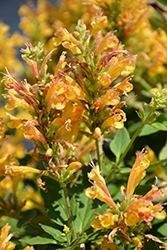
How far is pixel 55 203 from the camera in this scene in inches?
24.8

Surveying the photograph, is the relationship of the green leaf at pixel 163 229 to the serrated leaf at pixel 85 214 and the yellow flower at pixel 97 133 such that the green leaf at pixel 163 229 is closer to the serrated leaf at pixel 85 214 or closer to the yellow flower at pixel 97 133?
the serrated leaf at pixel 85 214

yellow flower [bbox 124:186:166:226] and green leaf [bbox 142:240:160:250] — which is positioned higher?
yellow flower [bbox 124:186:166:226]

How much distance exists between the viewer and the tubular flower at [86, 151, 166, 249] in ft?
1.64

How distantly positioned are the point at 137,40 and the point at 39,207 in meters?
0.72

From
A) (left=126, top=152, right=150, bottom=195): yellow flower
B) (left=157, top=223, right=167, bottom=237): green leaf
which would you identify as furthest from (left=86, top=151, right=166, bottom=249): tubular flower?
(left=157, top=223, right=167, bottom=237): green leaf

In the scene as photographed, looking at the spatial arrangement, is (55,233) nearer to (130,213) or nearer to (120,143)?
(130,213)

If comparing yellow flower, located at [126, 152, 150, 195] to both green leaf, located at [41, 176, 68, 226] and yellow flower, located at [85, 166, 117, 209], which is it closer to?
yellow flower, located at [85, 166, 117, 209]

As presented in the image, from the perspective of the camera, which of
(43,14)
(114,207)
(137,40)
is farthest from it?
(43,14)

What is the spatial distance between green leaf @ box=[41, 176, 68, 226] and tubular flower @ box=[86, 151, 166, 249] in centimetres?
11

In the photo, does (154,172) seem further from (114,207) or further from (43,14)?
(43,14)

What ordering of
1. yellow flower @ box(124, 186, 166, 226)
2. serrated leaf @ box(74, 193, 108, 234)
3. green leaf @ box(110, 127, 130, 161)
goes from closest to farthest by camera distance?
yellow flower @ box(124, 186, 166, 226) < serrated leaf @ box(74, 193, 108, 234) < green leaf @ box(110, 127, 130, 161)

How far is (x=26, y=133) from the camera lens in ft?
1.81

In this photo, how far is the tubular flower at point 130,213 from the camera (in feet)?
1.64

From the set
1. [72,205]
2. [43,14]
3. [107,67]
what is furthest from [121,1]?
[43,14]
